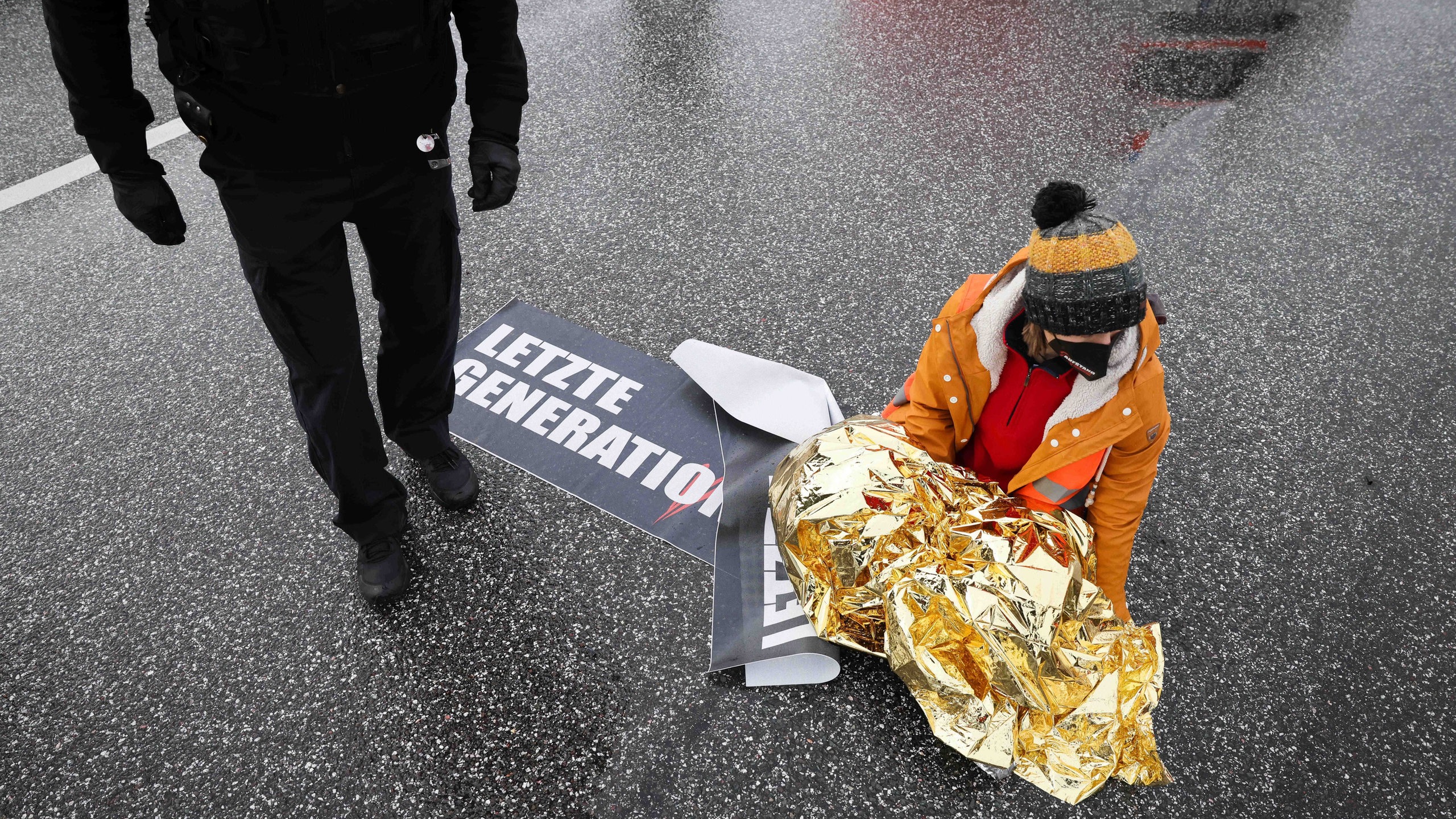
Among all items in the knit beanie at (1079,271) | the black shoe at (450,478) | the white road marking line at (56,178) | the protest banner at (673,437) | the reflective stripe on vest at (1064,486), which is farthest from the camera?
the white road marking line at (56,178)

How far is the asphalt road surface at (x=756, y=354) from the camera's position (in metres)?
1.83

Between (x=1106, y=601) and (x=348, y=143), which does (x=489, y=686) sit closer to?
(x=348, y=143)

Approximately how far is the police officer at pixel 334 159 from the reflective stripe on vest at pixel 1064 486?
4.37 ft

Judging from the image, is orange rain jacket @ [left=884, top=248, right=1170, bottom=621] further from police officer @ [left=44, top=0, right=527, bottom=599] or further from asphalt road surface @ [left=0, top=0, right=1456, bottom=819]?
police officer @ [left=44, top=0, right=527, bottom=599]

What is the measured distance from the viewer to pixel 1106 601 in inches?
72.7

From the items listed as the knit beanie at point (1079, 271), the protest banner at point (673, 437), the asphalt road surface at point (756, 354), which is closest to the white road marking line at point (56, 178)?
the asphalt road surface at point (756, 354)

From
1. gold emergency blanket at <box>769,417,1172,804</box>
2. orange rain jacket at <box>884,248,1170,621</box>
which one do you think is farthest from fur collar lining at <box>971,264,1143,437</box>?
gold emergency blanket at <box>769,417,1172,804</box>

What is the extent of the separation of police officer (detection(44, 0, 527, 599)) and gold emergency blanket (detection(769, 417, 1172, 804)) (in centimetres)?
97

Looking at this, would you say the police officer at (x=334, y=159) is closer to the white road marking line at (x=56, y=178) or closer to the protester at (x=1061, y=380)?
the protester at (x=1061, y=380)

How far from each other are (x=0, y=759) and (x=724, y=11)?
4.23m

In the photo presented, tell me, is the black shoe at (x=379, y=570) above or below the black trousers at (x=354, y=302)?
below

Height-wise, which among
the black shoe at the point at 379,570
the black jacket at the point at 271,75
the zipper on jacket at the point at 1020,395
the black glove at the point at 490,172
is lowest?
the black shoe at the point at 379,570

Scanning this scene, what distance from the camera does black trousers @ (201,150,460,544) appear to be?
1641mm

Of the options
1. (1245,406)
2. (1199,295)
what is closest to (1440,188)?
(1199,295)
